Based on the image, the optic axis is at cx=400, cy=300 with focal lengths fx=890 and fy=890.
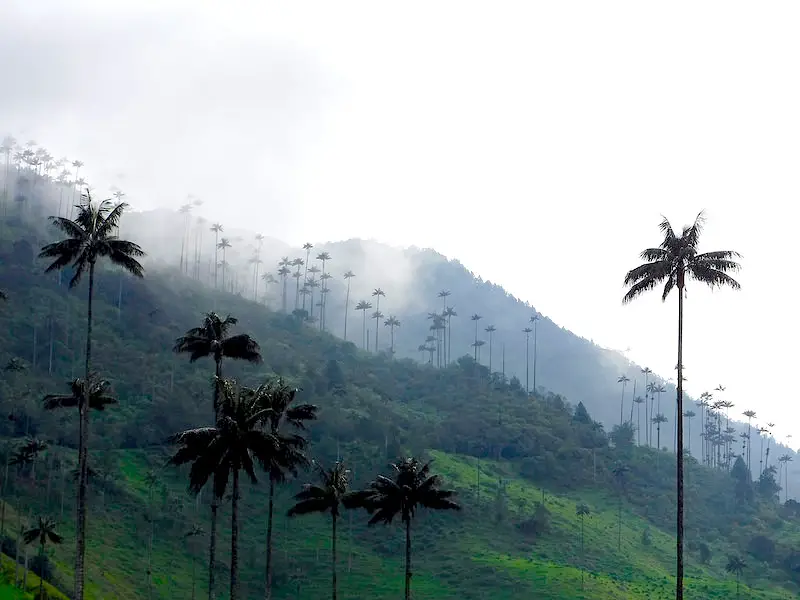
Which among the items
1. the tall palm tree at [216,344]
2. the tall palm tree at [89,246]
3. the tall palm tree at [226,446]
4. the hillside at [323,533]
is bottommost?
the hillside at [323,533]

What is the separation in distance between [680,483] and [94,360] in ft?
568

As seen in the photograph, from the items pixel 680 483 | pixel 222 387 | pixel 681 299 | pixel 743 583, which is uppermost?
pixel 681 299

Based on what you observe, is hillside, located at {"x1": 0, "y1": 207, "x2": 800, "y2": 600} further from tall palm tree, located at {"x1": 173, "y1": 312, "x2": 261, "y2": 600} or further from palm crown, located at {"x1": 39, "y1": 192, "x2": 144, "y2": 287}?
palm crown, located at {"x1": 39, "y1": 192, "x2": 144, "y2": 287}

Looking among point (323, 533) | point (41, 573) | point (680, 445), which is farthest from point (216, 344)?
point (323, 533)

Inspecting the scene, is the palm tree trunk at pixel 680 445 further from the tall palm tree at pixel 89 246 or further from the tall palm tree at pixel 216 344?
the tall palm tree at pixel 89 246

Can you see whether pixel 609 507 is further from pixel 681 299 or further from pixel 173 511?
pixel 681 299

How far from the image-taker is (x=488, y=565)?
145 meters

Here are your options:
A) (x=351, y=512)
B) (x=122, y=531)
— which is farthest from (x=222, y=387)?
(x=351, y=512)

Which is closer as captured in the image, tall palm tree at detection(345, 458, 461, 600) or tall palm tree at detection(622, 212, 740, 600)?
tall palm tree at detection(622, 212, 740, 600)

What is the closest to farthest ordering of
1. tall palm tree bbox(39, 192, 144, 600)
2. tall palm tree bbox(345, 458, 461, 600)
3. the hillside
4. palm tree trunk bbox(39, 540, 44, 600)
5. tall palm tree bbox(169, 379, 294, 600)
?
tall palm tree bbox(169, 379, 294, 600) < tall palm tree bbox(39, 192, 144, 600) < tall palm tree bbox(345, 458, 461, 600) < palm tree trunk bbox(39, 540, 44, 600) < the hillside

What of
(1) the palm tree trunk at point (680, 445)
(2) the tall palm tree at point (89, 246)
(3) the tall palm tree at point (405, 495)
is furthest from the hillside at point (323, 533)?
(1) the palm tree trunk at point (680, 445)

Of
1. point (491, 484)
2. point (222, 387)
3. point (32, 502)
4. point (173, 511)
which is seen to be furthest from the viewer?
point (491, 484)

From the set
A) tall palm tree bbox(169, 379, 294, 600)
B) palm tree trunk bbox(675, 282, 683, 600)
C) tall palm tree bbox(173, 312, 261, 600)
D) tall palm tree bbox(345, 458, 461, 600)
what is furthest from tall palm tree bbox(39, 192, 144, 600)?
palm tree trunk bbox(675, 282, 683, 600)

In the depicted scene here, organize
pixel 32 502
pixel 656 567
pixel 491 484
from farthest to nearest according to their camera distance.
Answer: pixel 491 484, pixel 656 567, pixel 32 502
